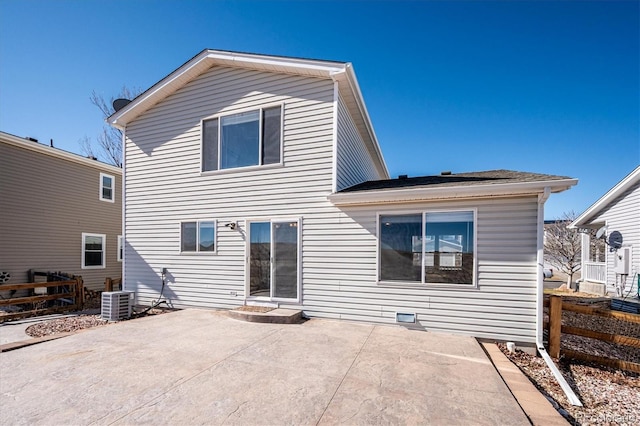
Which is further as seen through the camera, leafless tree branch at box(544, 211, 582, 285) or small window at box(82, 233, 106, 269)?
leafless tree branch at box(544, 211, 582, 285)

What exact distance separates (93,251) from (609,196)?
70.1 feet

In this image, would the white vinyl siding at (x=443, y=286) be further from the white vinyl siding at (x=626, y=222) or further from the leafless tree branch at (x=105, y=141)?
the leafless tree branch at (x=105, y=141)

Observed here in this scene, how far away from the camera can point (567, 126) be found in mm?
12461

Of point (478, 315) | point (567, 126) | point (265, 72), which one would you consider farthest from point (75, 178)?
point (567, 126)

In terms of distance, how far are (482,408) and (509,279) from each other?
9.34ft

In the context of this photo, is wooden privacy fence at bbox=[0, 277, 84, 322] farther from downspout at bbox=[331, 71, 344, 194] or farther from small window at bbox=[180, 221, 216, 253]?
downspout at bbox=[331, 71, 344, 194]

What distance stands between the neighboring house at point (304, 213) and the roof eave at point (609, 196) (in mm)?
8474

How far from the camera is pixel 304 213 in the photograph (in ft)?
20.9

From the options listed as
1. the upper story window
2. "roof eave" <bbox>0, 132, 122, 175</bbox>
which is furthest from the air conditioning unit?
"roof eave" <bbox>0, 132, 122, 175</bbox>

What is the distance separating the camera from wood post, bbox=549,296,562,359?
4.46 m

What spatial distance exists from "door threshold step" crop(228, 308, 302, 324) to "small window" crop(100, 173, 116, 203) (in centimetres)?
1016

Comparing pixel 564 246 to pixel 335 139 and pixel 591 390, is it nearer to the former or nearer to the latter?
pixel 591 390

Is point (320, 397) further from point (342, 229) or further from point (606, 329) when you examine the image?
point (606, 329)

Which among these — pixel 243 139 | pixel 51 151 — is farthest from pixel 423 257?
pixel 51 151
